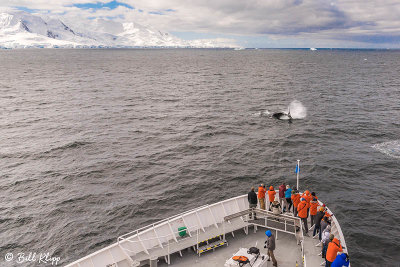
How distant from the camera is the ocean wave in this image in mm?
41656

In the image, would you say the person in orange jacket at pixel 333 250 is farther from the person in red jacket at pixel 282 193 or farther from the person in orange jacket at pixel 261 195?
the person in red jacket at pixel 282 193

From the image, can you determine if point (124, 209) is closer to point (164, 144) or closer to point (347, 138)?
point (164, 144)

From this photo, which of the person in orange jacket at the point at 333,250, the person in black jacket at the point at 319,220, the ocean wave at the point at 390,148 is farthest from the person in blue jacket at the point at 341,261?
the ocean wave at the point at 390,148

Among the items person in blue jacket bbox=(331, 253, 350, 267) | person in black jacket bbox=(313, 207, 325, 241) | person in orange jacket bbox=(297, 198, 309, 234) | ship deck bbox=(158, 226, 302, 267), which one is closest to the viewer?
person in blue jacket bbox=(331, 253, 350, 267)

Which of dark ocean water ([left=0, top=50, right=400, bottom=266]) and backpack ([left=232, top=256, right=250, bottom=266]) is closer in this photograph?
backpack ([left=232, top=256, right=250, bottom=266])

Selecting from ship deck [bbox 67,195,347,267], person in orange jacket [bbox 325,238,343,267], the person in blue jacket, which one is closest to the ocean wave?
ship deck [bbox 67,195,347,267]

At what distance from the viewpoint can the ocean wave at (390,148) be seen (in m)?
41.7

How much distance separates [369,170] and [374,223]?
11855 mm

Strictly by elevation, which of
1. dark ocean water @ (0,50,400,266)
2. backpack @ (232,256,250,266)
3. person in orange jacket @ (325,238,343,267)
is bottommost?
dark ocean water @ (0,50,400,266)

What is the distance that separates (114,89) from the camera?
100000mm

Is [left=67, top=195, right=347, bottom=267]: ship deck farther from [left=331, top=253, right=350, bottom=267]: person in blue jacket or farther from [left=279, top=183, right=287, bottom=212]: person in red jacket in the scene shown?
[left=279, top=183, right=287, bottom=212]: person in red jacket

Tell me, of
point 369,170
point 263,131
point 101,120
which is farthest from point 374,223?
point 101,120

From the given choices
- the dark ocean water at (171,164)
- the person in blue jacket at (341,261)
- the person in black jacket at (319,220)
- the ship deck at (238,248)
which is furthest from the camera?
the dark ocean water at (171,164)

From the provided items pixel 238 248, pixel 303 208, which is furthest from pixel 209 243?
pixel 303 208
